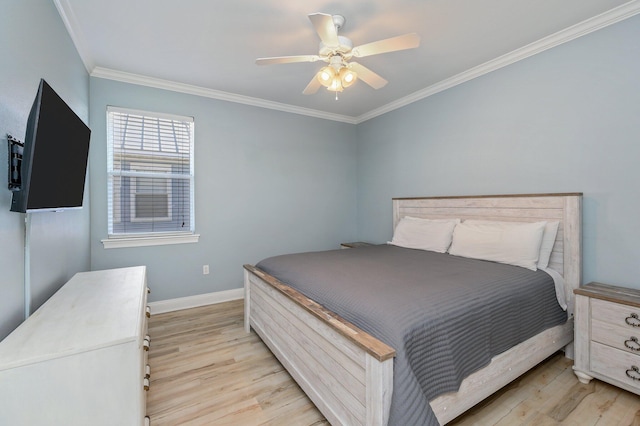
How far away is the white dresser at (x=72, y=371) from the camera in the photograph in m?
0.96

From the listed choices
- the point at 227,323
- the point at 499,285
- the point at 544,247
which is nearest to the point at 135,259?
the point at 227,323

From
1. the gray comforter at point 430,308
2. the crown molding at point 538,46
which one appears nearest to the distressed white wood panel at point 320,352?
the gray comforter at point 430,308

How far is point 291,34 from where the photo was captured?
2277 millimetres

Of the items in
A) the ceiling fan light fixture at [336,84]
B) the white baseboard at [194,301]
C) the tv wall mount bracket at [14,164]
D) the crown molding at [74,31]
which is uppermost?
the crown molding at [74,31]

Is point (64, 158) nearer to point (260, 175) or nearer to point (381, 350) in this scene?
point (381, 350)

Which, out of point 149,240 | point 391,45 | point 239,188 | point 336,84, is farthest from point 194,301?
point 391,45

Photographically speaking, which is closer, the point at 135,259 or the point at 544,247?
the point at 544,247

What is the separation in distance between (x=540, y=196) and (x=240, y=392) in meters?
2.82

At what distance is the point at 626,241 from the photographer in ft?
6.80

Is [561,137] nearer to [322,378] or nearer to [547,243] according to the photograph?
[547,243]

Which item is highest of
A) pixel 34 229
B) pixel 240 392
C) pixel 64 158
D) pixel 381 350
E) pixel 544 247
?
pixel 64 158

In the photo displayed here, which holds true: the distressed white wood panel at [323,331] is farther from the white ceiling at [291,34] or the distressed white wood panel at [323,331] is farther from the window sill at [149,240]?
the white ceiling at [291,34]

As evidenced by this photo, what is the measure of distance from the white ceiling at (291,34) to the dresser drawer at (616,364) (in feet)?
7.62

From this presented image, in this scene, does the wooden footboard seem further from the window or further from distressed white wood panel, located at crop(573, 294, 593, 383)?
distressed white wood panel, located at crop(573, 294, 593, 383)
